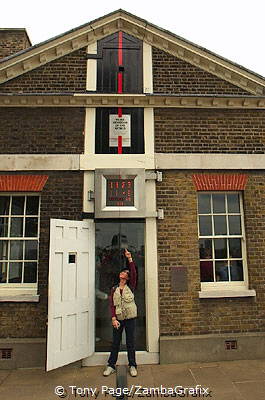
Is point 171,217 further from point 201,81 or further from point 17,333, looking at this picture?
point 17,333

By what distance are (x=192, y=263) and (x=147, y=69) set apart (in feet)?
14.0

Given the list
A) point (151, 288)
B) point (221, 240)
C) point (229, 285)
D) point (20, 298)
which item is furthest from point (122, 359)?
point (221, 240)

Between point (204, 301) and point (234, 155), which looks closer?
point (204, 301)

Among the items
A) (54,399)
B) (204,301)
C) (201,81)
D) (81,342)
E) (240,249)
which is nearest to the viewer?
(54,399)

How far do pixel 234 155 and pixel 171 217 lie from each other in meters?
1.91

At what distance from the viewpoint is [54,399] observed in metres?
4.43

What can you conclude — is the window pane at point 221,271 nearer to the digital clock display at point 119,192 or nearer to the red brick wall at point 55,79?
the digital clock display at point 119,192

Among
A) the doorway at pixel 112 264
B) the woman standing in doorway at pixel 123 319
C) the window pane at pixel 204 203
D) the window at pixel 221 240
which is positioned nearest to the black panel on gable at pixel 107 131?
the doorway at pixel 112 264

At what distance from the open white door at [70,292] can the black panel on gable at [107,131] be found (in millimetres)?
1595

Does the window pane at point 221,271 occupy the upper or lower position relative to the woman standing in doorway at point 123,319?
upper

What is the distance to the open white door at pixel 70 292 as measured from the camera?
16.8 feet

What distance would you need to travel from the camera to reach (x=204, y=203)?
6.50m

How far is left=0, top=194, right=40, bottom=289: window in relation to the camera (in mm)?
6109

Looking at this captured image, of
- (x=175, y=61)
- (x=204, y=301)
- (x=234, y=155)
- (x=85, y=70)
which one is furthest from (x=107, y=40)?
(x=204, y=301)
